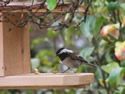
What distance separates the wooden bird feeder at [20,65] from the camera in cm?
183

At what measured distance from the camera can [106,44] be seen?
3.08 meters

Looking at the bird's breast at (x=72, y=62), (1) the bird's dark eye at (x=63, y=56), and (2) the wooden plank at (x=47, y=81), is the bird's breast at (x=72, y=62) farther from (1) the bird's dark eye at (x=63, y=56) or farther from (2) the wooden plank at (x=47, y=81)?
(2) the wooden plank at (x=47, y=81)

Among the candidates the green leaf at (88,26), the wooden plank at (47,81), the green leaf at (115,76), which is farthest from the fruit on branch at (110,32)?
the wooden plank at (47,81)

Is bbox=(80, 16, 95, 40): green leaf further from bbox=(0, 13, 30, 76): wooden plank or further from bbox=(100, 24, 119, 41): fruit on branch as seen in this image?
bbox=(0, 13, 30, 76): wooden plank

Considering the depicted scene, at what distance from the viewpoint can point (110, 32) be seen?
9.19 feet

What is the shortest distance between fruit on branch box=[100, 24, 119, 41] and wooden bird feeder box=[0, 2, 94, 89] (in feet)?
2.01

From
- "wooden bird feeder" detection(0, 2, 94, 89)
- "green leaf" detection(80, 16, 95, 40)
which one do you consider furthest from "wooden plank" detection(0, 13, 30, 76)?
"green leaf" detection(80, 16, 95, 40)

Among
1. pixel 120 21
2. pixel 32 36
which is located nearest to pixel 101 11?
pixel 120 21

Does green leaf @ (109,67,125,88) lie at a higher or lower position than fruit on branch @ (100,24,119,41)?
lower

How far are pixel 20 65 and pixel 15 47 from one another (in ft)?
0.37

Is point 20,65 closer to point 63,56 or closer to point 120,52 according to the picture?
point 63,56

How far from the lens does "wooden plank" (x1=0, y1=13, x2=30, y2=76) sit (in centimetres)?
212

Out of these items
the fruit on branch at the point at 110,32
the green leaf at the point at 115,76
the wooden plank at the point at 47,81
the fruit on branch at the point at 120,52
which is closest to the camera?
the wooden plank at the point at 47,81

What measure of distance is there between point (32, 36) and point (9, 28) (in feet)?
9.86
